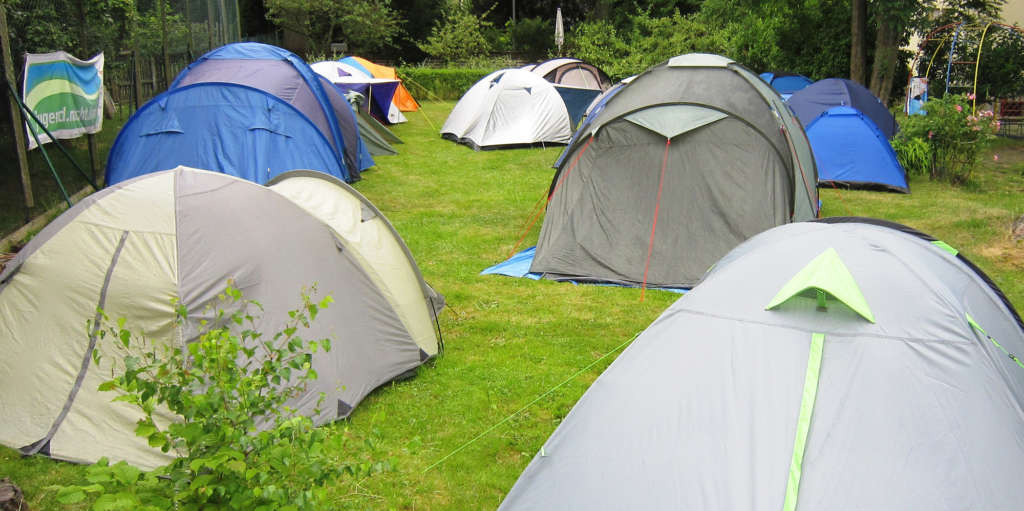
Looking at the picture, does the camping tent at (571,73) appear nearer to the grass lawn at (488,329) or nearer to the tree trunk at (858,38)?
the tree trunk at (858,38)

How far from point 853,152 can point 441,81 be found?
14.7m

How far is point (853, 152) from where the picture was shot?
11.2 meters

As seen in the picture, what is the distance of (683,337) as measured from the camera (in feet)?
11.1

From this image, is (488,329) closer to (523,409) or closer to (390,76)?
(523,409)

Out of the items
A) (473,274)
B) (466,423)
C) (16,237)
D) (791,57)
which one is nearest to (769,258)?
(466,423)

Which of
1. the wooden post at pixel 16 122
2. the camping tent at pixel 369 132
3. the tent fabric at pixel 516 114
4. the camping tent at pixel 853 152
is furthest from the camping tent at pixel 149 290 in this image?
the tent fabric at pixel 516 114

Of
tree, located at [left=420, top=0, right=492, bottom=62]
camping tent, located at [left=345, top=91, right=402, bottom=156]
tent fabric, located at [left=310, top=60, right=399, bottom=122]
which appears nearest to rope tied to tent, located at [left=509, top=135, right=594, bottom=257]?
camping tent, located at [left=345, top=91, right=402, bottom=156]

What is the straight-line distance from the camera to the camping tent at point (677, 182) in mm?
7016

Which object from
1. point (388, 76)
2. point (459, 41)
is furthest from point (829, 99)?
point (459, 41)

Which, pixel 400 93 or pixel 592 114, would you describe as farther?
pixel 400 93

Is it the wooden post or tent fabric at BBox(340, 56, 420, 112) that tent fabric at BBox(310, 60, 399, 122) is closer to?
tent fabric at BBox(340, 56, 420, 112)

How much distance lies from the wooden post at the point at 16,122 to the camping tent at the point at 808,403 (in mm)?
6496

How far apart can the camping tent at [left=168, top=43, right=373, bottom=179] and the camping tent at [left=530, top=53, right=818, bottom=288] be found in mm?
4403

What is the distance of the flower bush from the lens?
1105 cm
